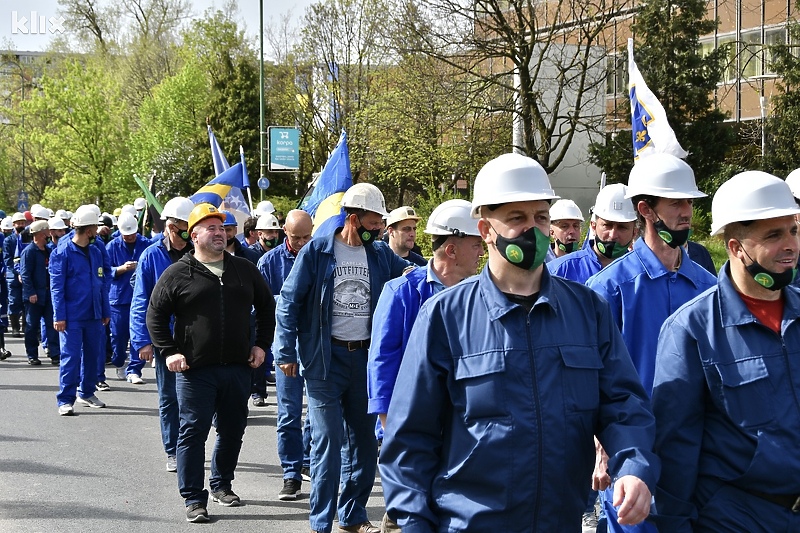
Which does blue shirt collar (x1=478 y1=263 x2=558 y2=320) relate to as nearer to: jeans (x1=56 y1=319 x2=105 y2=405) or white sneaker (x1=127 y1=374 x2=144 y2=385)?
jeans (x1=56 y1=319 x2=105 y2=405)

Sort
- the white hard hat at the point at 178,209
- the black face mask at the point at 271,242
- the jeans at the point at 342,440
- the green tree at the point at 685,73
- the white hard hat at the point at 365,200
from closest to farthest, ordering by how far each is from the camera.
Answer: the jeans at the point at 342,440, the white hard hat at the point at 365,200, the white hard hat at the point at 178,209, the black face mask at the point at 271,242, the green tree at the point at 685,73

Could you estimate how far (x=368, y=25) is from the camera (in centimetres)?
4500

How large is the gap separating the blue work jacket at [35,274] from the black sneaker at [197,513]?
1052cm

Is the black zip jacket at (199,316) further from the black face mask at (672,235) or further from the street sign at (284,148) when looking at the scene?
the street sign at (284,148)

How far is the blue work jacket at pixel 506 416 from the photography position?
3396 millimetres

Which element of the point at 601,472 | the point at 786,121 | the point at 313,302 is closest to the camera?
the point at 601,472

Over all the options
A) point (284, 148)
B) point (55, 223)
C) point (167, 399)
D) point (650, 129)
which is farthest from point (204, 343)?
point (284, 148)

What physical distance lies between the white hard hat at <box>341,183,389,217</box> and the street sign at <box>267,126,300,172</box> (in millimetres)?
25987

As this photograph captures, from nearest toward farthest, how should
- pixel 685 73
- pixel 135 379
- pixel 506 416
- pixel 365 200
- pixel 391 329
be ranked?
pixel 506 416 < pixel 391 329 < pixel 365 200 < pixel 135 379 < pixel 685 73

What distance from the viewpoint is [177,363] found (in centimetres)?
754

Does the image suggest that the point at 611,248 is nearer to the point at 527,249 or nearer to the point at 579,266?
the point at 579,266

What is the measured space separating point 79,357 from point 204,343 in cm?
512

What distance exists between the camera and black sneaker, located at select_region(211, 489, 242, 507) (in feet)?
26.4

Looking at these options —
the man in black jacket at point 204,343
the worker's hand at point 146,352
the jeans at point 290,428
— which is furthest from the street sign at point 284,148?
the man in black jacket at point 204,343
